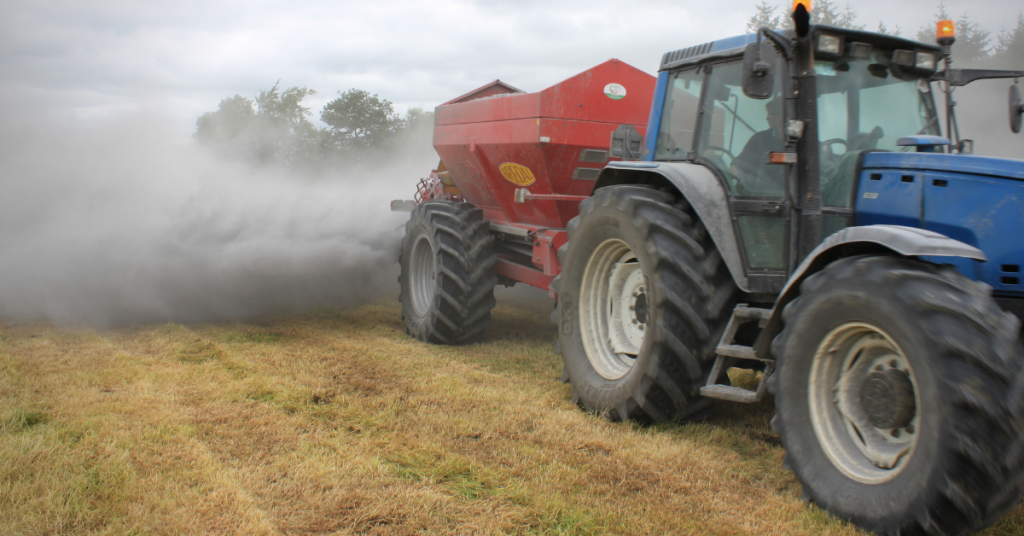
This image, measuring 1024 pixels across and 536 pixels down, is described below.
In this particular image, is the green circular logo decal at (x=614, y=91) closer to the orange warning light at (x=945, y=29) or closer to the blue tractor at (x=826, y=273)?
the blue tractor at (x=826, y=273)

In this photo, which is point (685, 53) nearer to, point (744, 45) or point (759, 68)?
point (744, 45)

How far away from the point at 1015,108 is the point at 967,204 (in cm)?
118

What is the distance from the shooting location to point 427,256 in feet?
23.6

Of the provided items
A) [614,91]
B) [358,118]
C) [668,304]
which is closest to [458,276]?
[614,91]

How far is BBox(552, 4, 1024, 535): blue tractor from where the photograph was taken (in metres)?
2.31

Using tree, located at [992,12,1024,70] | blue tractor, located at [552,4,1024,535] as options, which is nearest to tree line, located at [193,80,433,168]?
tree, located at [992,12,1024,70]

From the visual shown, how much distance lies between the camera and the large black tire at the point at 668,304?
3623mm

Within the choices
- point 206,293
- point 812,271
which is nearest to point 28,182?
point 206,293

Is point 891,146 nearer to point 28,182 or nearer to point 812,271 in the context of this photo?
point 812,271

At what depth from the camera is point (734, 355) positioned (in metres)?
3.46

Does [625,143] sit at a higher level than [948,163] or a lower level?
higher

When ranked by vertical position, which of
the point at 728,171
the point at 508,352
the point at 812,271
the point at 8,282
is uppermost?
the point at 728,171

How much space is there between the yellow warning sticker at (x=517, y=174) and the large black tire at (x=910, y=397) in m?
3.31

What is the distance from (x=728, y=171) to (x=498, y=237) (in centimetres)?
341
